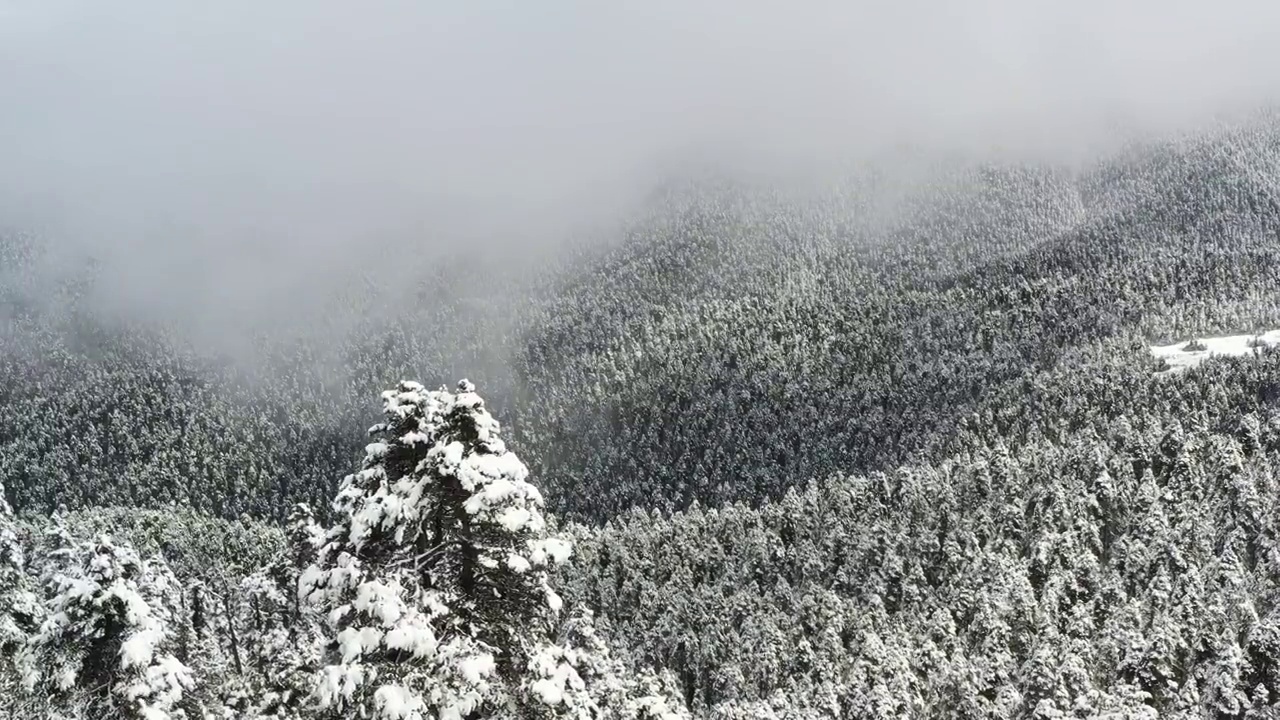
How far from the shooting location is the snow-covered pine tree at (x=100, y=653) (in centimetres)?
1920

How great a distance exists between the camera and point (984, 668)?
6938 cm

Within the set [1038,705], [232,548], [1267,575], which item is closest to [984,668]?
[1038,705]

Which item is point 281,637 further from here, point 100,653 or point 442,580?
point 442,580

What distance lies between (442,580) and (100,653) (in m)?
11.1

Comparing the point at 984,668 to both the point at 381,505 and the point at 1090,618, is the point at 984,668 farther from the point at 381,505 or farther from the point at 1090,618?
the point at 381,505

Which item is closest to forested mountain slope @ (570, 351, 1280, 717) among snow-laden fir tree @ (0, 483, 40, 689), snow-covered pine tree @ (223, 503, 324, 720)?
snow-covered pine tree @ (223, 503, 324, 720)

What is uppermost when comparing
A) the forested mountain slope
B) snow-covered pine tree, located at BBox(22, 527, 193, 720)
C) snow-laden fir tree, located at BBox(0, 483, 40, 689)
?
snow-laden fir tree, located at BBox(0, 483, 40, 689)

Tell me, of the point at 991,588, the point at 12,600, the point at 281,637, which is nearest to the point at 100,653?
the point at 12,600

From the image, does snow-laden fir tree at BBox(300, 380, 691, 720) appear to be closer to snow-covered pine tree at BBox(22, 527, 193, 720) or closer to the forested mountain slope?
snow-covered pine tree at BBox(22, 527, 193, 720)

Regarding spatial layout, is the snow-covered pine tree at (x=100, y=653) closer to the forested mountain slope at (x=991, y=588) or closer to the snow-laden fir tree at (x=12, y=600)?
the snow-laden fir tree at (x=12, y=600)

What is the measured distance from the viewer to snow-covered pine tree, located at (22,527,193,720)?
19.2m

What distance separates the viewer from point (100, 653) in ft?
64.4

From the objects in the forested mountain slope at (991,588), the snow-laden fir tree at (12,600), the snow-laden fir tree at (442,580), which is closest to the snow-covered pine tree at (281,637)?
the snow-laden fir tree at (12,600)

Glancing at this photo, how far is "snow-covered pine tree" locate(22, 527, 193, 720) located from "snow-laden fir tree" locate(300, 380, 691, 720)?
29.0 ft
